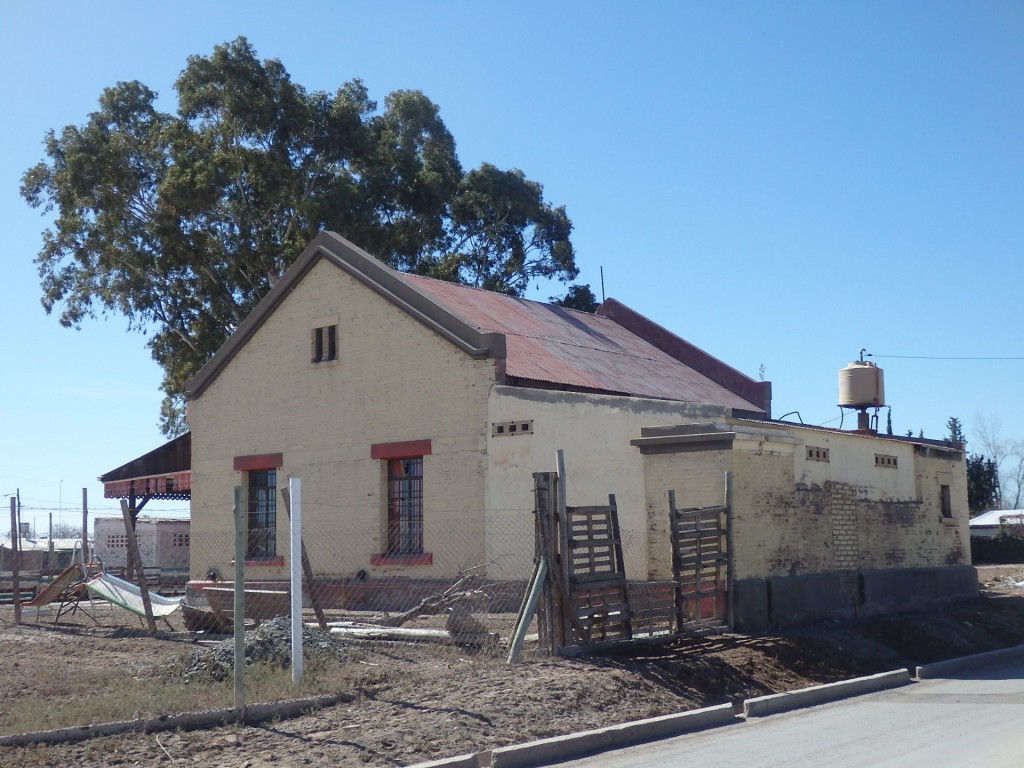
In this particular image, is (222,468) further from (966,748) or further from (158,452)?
(966,748)

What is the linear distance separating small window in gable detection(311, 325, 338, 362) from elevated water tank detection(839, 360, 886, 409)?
1141cm

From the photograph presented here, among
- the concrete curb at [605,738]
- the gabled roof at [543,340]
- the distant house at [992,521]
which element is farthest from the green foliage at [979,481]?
the concrete curb at [605,738]

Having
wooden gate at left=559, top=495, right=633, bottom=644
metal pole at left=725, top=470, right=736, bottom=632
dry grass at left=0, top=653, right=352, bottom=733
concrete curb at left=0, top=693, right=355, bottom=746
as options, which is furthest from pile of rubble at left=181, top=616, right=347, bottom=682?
metal pole at left=725, top=470, right=736, bottom=632

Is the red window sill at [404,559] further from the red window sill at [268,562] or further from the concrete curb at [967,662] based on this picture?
the concrete curb at [967,662]

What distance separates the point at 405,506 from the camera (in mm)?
22844

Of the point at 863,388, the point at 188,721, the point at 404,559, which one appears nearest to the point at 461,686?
the point at 188,721

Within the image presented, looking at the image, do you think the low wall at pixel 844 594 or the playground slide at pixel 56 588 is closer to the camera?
the low wall at pixel 844 594

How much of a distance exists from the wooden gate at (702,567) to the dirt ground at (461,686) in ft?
1.88

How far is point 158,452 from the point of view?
2922cm

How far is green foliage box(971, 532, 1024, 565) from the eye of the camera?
45.8m

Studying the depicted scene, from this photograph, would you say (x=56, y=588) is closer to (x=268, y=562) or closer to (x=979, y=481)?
(x=268, y=562)

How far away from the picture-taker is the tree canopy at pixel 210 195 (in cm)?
3622

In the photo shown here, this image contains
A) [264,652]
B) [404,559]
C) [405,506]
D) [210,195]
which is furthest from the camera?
[210,195]

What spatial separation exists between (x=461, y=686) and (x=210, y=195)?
89.0 feet
